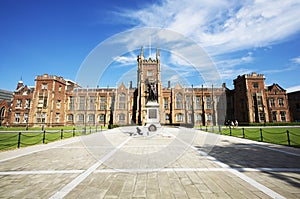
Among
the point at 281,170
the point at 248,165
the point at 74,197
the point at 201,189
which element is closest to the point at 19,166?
the point at 74,197

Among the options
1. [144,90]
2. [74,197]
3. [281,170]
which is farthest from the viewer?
[144,90]

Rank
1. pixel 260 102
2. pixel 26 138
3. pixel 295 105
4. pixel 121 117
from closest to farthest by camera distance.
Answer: pixel 26 138, pixel 260 102, pixel 121 117, pixel 295 105

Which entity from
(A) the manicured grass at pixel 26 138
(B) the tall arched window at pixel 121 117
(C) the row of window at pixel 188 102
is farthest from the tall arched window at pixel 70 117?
(C) the row of window at pixel 188 102

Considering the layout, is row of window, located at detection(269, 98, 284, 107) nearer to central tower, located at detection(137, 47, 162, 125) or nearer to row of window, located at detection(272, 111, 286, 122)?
row of window, located at detection(272, 111, 286, 122)

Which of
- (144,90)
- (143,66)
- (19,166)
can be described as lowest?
(19,166)

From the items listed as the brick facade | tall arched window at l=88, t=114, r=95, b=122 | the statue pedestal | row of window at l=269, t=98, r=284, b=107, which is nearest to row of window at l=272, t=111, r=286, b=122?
the brick facade

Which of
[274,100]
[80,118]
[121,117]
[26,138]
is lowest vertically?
[26,138]

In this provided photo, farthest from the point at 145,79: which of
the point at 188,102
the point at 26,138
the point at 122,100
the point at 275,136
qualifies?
the point at 275,136

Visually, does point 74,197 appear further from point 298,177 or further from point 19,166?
point 298,177

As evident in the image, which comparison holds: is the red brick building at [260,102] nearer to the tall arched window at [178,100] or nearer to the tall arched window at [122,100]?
the tall arched window at [178,100]

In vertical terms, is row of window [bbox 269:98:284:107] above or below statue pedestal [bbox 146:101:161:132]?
above

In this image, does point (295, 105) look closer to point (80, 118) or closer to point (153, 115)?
point (153, 115)

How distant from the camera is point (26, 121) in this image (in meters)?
37.3

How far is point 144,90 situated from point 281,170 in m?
35.2
